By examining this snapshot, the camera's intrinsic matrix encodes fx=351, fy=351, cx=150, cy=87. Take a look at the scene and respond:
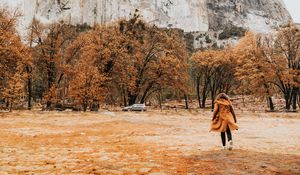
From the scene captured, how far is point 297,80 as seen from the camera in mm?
43688

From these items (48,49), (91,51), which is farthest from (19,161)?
(48,49)

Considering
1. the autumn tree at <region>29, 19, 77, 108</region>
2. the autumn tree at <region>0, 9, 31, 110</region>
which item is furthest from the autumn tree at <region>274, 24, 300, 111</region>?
the autumn tree at <region>0, 9, 31, 110</region>

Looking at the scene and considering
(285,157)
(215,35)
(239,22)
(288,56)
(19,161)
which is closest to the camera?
(19,161)

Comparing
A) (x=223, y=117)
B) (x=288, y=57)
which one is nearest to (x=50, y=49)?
(x=288, y=57)

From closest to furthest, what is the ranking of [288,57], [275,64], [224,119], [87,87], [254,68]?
[224,119] → [87,87] → [275,64] → [254,68] → [288,57]

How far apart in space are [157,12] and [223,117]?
164 meters

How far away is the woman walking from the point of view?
10216mm

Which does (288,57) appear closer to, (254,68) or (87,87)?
(254,68)

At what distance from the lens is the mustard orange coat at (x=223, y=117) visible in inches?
402

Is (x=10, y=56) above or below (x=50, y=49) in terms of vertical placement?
below

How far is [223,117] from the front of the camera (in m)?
10.4

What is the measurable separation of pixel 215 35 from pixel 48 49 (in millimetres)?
117265

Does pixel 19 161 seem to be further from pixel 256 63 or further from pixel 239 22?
pixel 239 22

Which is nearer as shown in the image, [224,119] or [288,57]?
[224,119]
